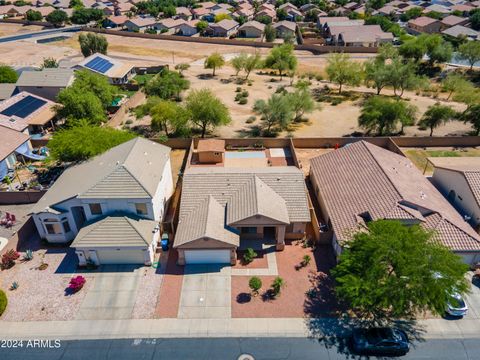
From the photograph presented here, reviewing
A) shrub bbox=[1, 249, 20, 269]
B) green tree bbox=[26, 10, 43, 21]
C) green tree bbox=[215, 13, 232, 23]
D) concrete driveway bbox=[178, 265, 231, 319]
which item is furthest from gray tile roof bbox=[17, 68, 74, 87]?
green tree bbox=[26, 10, 43, 21]

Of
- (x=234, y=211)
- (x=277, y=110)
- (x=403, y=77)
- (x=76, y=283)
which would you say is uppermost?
(x=403, y=77)

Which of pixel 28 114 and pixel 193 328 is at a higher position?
pixel 28 114

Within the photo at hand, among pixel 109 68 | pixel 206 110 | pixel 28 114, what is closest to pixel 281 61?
pixel 206 110

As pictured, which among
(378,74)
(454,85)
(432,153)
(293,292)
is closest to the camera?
(293,292)

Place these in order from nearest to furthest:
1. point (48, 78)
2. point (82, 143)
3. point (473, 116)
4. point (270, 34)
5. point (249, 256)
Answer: point (249, 256) < point (82, 143) < point (473, 116) < point (48, 78) < point (270, 34)

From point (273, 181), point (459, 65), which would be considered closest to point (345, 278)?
point (273, 181)

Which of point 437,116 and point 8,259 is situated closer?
point 8,259

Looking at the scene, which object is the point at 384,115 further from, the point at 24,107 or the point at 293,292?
the point at 24,107

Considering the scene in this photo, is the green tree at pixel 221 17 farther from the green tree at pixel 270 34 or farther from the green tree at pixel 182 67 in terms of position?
the green tree at pixel 182 67

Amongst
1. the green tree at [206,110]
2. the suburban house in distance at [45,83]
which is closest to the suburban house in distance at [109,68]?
the suburban house in distance at [45,83]
